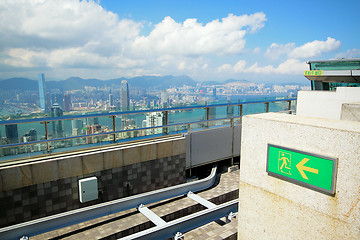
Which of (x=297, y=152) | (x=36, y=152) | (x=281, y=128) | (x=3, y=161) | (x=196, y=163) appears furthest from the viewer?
(x=196, y=163)

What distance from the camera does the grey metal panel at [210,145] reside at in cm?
662

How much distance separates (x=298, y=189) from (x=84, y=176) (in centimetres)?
387

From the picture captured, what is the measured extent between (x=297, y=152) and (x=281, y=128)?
1.06ft

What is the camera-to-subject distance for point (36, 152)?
4.57 metres

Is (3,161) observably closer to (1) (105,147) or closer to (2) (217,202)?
(1) (105,147)

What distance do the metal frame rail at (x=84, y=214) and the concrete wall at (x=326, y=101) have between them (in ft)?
18.0

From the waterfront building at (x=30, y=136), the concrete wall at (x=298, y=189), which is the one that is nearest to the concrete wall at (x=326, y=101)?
the concrete wall at (x=298, y=189)

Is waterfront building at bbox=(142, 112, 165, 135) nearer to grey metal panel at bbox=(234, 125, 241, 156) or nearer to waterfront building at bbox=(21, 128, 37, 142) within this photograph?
waterfront building at bbox=(21, 128, 37, 142)

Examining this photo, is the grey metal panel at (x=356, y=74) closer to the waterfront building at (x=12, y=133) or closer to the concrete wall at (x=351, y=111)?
the concrete wall at (x=351, y=111)

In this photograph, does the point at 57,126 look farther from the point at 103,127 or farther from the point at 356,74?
the point at 356,74

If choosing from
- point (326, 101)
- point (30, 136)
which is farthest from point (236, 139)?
point (30, 136)

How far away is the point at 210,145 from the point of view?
700 cm

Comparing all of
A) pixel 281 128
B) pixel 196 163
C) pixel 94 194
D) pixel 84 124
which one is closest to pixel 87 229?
pixel 94 194

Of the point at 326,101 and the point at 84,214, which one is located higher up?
the point at 326,101
